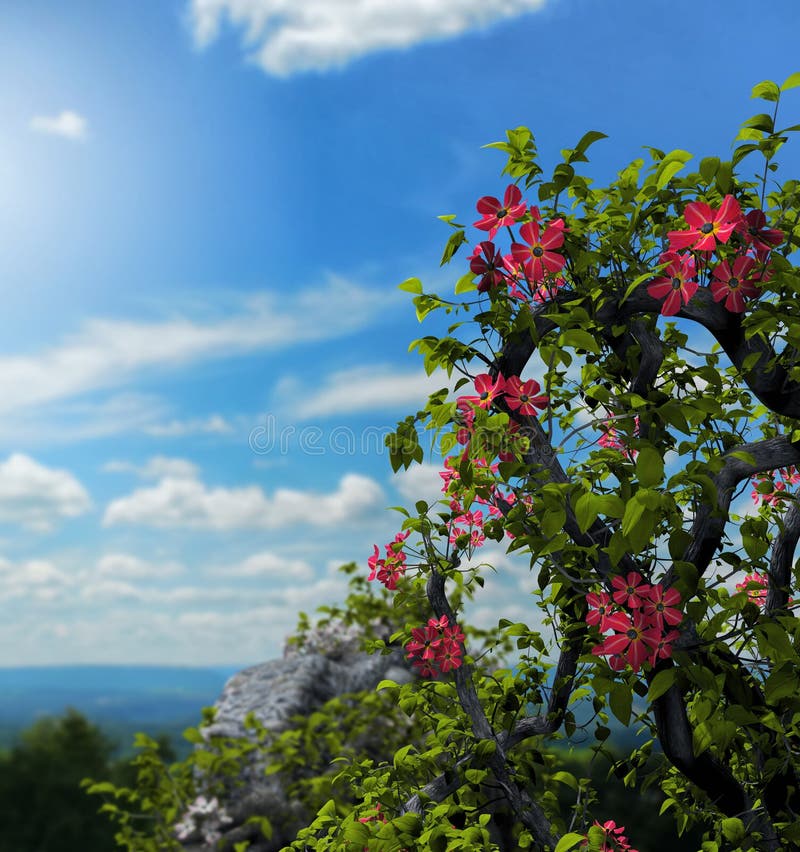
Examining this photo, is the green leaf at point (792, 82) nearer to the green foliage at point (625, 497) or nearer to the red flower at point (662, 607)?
the green foliage at point (625, 497)

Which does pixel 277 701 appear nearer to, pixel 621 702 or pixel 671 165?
pixel 621 702

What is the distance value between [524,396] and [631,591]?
628mm

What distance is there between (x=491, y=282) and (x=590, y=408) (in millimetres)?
666

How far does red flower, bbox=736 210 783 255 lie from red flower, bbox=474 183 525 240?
633 mm

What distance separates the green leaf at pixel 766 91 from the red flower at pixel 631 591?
137 cm

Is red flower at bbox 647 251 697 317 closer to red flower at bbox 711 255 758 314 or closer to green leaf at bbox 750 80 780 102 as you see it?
red flower at bbox 711 255 758 314

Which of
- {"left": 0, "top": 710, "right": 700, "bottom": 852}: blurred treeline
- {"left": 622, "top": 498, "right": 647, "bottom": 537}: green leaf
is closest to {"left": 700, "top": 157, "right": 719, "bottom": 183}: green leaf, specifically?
{"left": 622, "top": 498, "right": 647, "bottom": 537}: green leaf

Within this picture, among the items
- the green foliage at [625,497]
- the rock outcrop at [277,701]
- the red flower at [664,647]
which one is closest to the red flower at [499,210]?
the green foliage at [625,497]

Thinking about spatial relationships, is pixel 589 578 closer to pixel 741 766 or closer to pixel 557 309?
pixel 557 309

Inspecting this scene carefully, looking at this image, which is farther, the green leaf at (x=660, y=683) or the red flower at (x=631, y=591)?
the red flower at (x=631, y=591)

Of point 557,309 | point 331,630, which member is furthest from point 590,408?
point 331,630

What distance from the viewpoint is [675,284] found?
218cm

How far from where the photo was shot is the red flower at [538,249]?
226cm

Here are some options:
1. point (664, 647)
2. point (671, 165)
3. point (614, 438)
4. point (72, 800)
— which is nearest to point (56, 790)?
point (72, 800)
